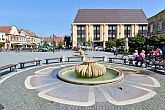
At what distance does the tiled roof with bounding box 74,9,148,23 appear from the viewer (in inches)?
3191

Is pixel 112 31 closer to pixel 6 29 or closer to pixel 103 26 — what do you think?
pixel 103 26

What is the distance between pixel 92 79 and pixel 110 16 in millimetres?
76555

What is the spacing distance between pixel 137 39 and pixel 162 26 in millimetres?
13088

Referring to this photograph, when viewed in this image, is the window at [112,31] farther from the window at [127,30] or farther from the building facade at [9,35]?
the building facade at [9,35]

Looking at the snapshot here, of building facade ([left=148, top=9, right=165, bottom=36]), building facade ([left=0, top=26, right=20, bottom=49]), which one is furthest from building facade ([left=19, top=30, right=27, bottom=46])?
building facade ([left=148, top=9, right=165, bottom=36])

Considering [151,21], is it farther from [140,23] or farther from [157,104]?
[157,104]

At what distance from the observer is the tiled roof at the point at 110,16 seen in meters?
81.1

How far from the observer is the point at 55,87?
8.84 m

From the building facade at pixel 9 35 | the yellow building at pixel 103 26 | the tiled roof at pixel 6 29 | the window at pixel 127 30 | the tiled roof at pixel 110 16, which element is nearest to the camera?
the building facade at pixel 9 35

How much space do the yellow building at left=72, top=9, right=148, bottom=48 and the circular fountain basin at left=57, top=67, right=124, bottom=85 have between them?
67885mm

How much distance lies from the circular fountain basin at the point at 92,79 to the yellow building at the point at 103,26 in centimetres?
6789

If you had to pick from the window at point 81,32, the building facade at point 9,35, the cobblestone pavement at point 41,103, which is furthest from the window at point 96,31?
the cobblestone pavement at point 41,103

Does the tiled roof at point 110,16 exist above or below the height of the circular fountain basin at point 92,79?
above

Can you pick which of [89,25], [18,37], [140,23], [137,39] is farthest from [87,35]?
[137,39]
